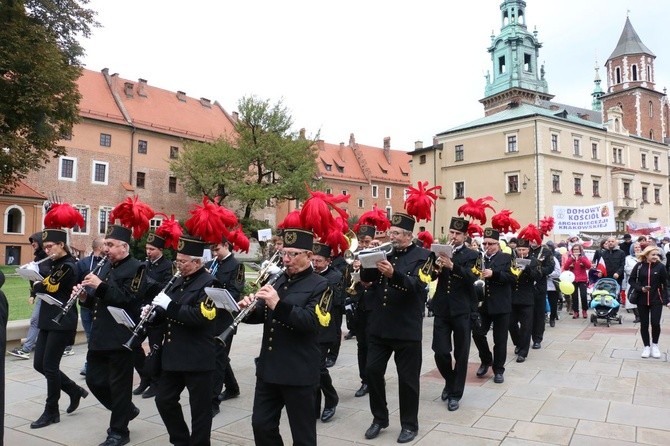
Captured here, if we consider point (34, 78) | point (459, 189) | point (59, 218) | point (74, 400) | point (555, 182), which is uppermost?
point (34, 78)

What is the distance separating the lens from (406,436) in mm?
5383

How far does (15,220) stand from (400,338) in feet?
154

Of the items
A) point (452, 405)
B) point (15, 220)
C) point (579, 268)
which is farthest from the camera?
point (15, 220)

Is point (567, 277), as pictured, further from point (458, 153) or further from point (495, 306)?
point (458, 153)

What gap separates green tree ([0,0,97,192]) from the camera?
21797mm

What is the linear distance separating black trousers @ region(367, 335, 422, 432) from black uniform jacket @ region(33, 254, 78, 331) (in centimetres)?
350

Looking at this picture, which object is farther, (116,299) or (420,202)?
(420,202)

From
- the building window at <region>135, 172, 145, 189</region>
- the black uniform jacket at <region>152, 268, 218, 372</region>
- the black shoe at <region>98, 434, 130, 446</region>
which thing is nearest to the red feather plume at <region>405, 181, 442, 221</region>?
the black uniform jacket at <region>152, 268, 218, 372</region>

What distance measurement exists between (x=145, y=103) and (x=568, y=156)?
4361 cm

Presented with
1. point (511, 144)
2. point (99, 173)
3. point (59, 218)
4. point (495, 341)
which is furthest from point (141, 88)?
point (495, 341)

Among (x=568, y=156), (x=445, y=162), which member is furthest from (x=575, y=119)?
(x=445, y=162)

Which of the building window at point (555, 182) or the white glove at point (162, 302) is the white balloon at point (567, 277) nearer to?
the white glove at point (162, 302)

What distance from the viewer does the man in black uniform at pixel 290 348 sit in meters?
4.07

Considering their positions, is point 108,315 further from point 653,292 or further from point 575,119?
point 575,119
